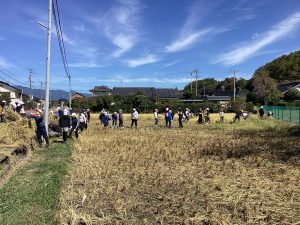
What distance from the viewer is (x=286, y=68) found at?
108562 millimetres

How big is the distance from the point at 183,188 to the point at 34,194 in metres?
3.04

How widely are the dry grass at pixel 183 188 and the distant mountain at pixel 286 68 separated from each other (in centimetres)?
9739

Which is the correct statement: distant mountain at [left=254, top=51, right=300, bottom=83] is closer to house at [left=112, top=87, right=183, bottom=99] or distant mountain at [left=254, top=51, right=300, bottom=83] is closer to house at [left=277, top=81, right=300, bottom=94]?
house at [left=277, top=81, right=300, bottom=94]

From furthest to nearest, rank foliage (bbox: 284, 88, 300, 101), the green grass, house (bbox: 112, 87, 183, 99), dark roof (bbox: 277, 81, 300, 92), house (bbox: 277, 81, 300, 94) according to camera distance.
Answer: house (bbox: 112, 87, 183, 99) → dark roof (bbox: 277, 81, 300, 92) → house (bbox: 277, 81, 300, 94) → foliage (bbox: 284, 88, 300, 101) → the green grass

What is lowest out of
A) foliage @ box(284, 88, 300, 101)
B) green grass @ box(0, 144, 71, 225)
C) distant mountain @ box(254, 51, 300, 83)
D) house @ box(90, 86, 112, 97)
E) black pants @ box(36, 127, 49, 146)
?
green grass @ box(0, 144, 71, 225)

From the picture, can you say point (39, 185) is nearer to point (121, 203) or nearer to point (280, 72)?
point (121, 203)

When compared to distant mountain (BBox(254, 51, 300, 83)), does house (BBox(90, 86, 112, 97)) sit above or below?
below

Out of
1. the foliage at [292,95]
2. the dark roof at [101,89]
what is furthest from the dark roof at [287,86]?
the dark roof at [101,89]

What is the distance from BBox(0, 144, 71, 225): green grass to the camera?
6436 millimetres

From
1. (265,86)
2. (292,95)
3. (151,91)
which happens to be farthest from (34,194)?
(151,91)

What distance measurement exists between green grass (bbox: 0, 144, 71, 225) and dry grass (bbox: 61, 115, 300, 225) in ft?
0.90

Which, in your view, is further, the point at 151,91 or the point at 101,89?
the point at 101,89

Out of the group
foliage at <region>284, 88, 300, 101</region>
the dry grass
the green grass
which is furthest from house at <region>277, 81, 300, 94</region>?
the green grass

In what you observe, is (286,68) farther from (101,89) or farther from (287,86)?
(101,89)
